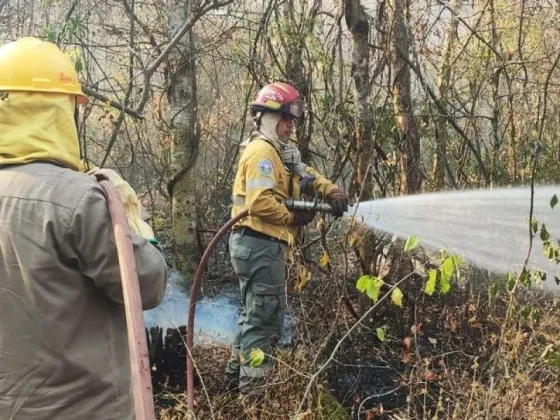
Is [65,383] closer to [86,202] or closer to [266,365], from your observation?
[86,202]

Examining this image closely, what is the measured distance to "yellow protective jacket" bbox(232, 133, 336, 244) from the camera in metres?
3.75

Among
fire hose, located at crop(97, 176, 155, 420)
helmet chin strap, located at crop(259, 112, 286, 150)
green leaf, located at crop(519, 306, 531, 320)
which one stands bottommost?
green leaf, located at crop(519, 306, 531, 320)

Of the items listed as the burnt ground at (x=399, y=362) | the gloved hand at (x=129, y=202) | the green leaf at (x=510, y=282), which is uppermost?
the gloved hand at (x=129, y=202)

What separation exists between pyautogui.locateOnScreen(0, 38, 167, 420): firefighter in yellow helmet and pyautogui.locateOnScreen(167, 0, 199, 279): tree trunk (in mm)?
3897

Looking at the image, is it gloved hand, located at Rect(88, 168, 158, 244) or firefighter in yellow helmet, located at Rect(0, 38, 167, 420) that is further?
gloved hand, located at Rect(88, 168, 158, 244)

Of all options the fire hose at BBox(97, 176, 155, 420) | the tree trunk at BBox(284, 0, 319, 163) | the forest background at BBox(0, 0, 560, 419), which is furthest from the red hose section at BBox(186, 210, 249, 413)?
the tree trunk at BBox(284, 0, 319, 163)

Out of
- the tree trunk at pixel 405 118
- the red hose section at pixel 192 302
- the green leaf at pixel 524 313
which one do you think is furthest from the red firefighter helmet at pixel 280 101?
the green leaf at pixel 524 313

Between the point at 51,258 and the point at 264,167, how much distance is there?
2.14 metres

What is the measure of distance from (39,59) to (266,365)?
2524 mm

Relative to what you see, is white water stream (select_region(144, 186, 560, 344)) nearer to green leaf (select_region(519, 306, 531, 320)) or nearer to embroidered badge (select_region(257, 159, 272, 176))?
embroidered badge (select_region(257, 159, 272, 176))

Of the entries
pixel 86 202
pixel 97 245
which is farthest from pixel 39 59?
pixel 97 245

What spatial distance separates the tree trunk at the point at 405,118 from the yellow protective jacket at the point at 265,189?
123 centimetres

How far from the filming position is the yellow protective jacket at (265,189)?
3.75 metres

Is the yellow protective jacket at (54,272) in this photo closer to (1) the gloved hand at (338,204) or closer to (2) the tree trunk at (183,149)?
(1) the gloved hand at (338,204)
